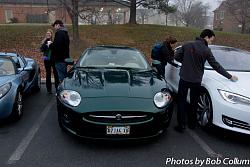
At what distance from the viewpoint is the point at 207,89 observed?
4984mm

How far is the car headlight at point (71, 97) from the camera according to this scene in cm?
414

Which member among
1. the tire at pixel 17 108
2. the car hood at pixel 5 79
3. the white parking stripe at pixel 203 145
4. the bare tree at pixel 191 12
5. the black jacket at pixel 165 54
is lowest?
the white parking stripe at pixel 203 145

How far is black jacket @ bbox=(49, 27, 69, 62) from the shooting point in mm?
6602

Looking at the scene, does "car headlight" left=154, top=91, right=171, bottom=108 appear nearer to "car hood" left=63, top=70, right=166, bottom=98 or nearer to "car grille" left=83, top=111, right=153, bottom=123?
"car hood" left=63, top=70, right=166, bottom=98

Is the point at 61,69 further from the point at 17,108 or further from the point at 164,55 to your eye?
the point at 164,55

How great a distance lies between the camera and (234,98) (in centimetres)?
444

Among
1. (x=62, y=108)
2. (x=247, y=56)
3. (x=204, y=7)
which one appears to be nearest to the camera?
(x=62, y=108)

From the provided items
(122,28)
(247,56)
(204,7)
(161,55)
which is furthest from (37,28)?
(204,7)

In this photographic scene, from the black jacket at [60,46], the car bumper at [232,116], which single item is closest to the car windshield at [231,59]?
the car bumper at [232,116]

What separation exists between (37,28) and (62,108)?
17984mm

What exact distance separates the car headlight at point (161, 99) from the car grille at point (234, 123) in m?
0.89

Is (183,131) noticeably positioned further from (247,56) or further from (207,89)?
(247,56)

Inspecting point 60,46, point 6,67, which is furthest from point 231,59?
point 6,67

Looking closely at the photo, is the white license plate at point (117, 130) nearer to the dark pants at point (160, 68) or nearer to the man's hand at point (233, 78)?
the man's hand at point (233, 78)
